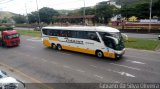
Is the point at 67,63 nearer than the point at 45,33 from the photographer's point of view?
Yes

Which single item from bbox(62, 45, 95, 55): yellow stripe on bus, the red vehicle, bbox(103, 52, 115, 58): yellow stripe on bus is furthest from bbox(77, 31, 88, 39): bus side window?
the red vehicle

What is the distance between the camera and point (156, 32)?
4181cm

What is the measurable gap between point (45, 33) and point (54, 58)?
6581mm

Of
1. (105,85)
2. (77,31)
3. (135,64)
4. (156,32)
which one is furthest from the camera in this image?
(156,32)

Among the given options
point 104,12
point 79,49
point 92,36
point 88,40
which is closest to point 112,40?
point 92,36

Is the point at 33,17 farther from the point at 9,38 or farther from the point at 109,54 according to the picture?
the point at 109,54

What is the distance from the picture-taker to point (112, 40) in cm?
1653

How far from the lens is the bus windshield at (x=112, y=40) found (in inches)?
649

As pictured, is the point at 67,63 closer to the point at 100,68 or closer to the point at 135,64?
the point at 100,68

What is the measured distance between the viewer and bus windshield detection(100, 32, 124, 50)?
1648cm

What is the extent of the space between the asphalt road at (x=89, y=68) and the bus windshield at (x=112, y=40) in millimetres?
1384

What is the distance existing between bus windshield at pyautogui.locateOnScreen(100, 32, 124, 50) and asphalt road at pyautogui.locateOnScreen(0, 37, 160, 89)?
1.38 metres

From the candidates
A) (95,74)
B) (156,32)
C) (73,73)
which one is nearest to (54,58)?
(73,73)

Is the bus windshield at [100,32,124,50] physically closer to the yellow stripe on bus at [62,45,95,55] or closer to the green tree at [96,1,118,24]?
the yellow stripe on bus at [62,45,95,55]
